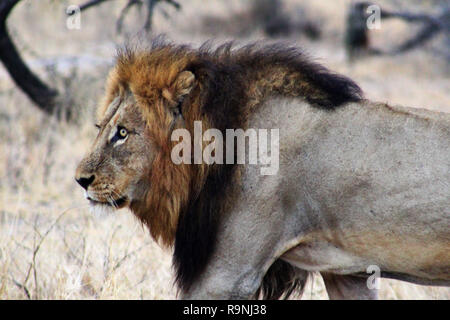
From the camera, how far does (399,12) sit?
44.1ft

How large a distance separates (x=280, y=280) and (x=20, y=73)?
499cm

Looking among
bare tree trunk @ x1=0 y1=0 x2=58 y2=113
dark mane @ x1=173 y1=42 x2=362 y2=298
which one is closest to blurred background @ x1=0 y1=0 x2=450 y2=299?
bare tree trunk @ x1=0 y1=0 x2=58 y2=113

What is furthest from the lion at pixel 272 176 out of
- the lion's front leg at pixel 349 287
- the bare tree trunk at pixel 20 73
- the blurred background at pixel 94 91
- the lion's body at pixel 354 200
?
the bare tree trunk at pixel 20 73

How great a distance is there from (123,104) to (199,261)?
87 cm

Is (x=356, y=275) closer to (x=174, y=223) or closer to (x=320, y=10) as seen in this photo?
(x=174, y=223)

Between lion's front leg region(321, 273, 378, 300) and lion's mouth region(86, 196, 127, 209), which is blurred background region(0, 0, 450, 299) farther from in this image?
lion's mouth region(86, 196, 127, 209)

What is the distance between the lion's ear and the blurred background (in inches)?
24.7

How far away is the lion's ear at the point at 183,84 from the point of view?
3611 mm

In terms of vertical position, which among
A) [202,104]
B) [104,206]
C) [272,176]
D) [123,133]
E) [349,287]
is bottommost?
[349,287]

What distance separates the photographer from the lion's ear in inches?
142

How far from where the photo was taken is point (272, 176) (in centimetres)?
347

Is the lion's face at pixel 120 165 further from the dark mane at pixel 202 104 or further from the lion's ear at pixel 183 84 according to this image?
the lion's ear at pixel 183 84

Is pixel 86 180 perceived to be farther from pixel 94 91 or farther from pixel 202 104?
pixel 94 91

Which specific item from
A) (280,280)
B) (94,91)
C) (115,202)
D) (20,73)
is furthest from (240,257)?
(94,91)
